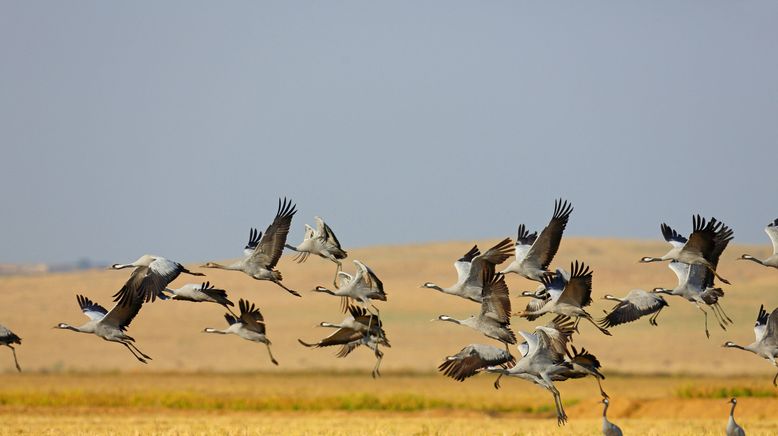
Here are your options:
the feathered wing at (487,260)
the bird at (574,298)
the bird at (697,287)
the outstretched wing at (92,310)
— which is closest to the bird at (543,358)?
the bird at (574,298)

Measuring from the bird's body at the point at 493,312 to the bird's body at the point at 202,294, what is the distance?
3214mm

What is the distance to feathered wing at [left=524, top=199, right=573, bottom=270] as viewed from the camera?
17438 mm

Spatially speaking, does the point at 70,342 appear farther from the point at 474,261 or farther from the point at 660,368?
the point at 474,261

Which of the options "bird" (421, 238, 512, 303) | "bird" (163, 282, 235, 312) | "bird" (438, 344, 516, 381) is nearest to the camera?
"bird" (163, 282, 235, 312)

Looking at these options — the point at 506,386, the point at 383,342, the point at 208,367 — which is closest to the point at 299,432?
the point at 383,342

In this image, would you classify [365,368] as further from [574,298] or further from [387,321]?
[574,298]

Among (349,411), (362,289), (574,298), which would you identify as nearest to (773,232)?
(574,298)

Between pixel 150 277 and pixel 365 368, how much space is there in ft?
136

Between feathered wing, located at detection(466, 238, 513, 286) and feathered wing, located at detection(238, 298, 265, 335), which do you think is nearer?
feathered wing, located at detection(466, 238, 513, 286)

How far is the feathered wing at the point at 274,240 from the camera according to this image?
56.7 feet

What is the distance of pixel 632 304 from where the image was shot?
18844mm

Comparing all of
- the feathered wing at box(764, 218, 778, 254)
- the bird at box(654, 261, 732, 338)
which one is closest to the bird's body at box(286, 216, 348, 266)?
the bird at box(654, 261, 732, 338)

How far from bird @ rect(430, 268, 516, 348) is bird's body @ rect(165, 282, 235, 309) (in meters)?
3.19

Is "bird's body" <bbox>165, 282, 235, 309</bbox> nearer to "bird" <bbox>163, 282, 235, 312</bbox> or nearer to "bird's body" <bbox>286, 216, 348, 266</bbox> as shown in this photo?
"bird" <bbox>163, 282, 235, 312</bbox>
